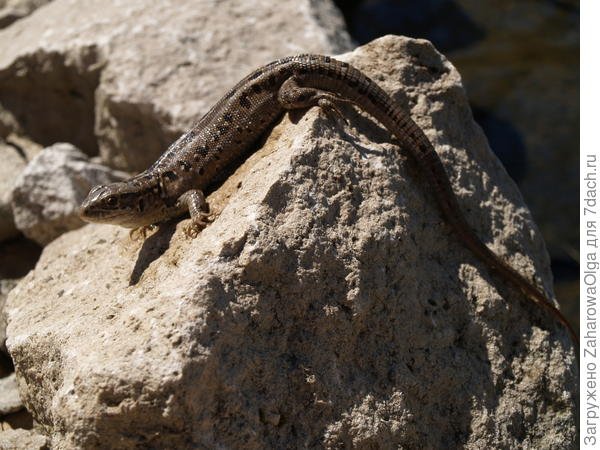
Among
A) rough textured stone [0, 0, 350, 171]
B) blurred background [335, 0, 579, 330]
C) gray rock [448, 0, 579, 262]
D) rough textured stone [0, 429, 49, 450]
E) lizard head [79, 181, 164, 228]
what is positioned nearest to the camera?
rough textured stone [0, 429, 49, 450]

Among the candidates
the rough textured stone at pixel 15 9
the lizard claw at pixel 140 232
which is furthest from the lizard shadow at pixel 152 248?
the rough textured stone at pixel 15 9

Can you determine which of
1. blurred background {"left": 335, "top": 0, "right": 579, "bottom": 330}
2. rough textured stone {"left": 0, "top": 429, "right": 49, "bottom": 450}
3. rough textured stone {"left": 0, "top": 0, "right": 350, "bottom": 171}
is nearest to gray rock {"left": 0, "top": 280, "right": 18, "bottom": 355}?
rough textured stone {"left": 0, "top": 429, "right": 49, "bottom": 450}

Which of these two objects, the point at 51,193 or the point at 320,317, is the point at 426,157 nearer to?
the point at 320,317

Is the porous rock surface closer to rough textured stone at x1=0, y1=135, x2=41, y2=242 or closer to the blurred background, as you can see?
rough textured stone at x1=0, y1=135, x2=41, y2=242

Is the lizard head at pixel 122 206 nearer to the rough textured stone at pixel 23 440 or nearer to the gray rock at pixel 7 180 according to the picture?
the rough textured stone at pixel 23 440
